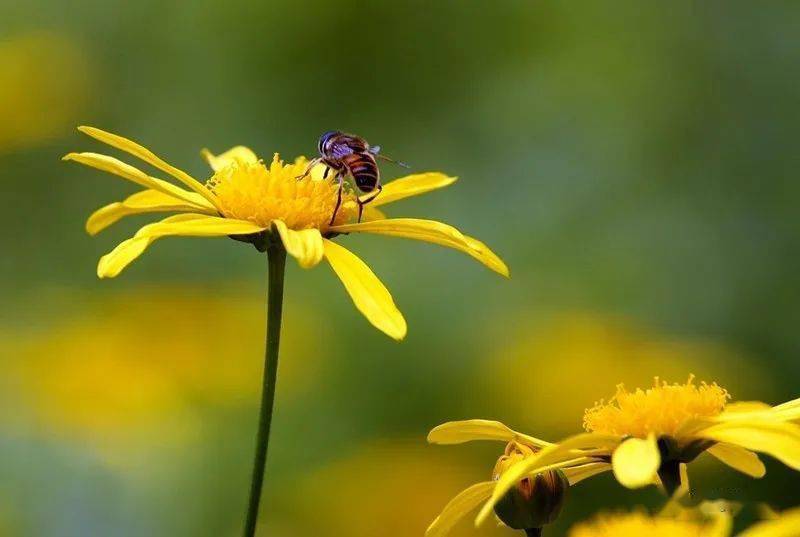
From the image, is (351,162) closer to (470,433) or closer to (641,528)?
(470,433)

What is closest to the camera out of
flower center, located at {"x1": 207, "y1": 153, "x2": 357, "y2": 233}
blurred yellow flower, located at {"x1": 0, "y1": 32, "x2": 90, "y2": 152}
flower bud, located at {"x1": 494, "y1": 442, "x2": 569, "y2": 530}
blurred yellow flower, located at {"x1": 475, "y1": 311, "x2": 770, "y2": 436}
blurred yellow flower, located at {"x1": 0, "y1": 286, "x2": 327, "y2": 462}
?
flower bud, located at {"x1": 494, "y1": 442, "x2": 569, "y2": 530}

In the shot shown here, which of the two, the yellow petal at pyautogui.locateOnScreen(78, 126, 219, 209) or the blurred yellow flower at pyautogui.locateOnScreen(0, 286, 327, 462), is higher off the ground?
the yellow petal at pyautogui.locateOnScreen(78, 126, 219, 209)

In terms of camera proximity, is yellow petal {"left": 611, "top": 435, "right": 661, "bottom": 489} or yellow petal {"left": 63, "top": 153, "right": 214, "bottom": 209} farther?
yellow petal {"left": 63, "top": 153, "right": 214, "bottom": 209}

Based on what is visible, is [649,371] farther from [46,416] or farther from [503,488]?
[503,488]

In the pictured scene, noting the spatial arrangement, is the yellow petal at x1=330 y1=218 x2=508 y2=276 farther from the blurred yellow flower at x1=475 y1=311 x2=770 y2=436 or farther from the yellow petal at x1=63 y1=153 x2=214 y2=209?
the blurred yellow flower at x1=475 y1=311 x2=770 y2=436

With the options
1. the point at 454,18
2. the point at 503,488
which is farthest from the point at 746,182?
the point at 503,488

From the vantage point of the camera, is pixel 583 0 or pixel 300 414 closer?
pixel 300 414

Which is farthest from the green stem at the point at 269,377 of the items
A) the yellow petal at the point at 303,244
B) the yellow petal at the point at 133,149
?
the yellow petal at the point at 133,149

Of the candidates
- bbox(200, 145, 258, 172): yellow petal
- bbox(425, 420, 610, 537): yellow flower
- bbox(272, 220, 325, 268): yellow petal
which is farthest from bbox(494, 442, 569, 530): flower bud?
bbox(200, 145, 258, 172): yellow petal
